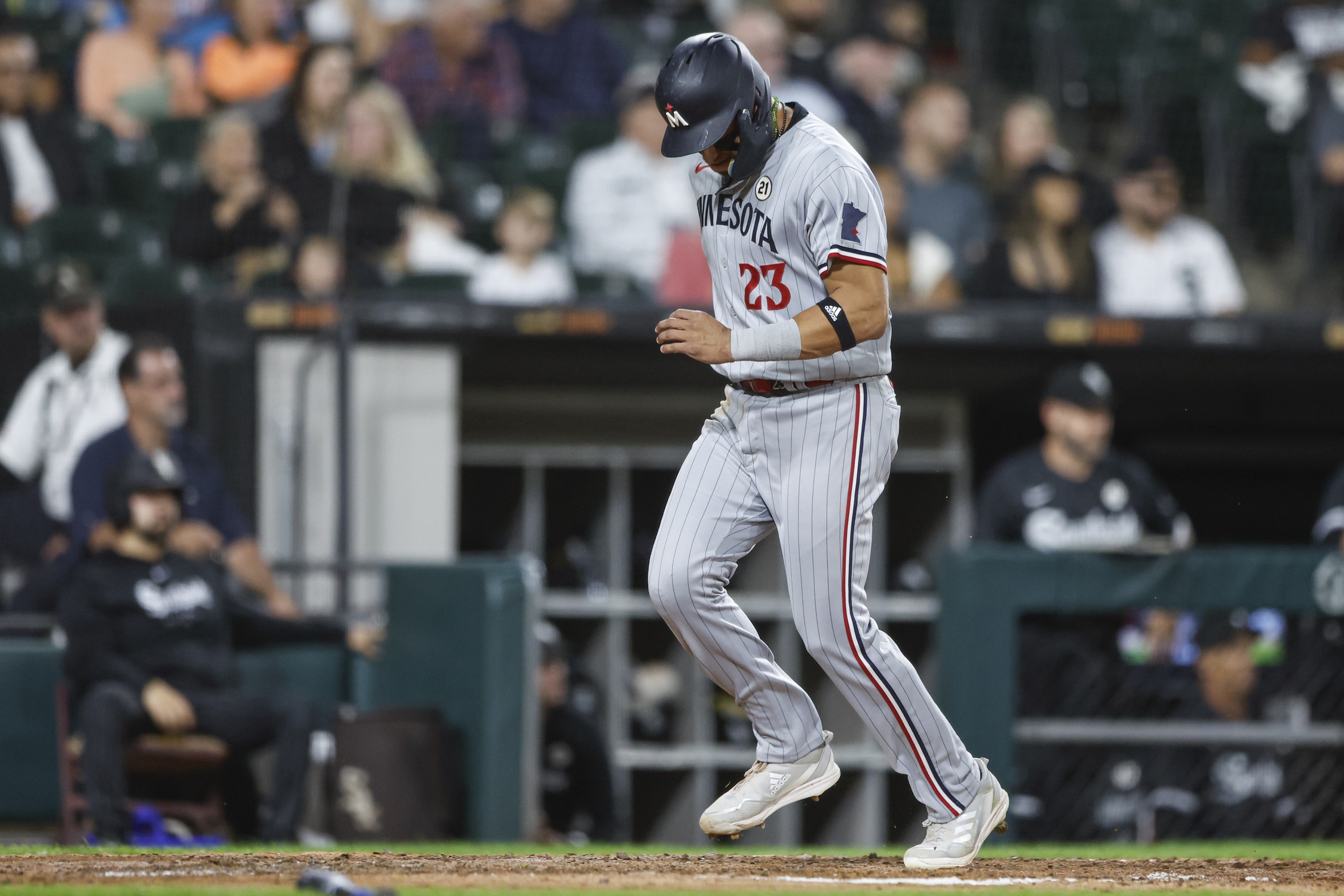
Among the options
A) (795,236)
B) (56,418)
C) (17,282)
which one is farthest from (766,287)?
(17,282)

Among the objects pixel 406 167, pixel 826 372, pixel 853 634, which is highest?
pixel 406 167

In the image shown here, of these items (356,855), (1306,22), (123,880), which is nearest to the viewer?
(123,880)

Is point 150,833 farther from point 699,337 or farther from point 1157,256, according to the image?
point 1157,256

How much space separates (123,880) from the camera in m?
3.45

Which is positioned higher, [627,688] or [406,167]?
[406,167]

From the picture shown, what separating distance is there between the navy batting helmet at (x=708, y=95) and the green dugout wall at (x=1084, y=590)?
2.74 meters

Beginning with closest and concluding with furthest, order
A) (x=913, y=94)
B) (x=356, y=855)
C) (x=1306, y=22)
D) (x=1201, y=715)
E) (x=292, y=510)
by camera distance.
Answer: (x=356, y=855)
(x=1201, y=715)
(x=292, y=510)
(x=913, y=94)
(x=1306, y=22)

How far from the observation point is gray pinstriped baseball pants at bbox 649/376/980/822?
3652 millimetres

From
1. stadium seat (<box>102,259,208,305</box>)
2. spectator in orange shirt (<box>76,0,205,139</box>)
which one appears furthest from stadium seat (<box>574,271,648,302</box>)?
spectator in orange shirt (<box>76,0,205,139</box>)

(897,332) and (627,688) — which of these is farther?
(627,688)

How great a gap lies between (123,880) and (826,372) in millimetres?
1692

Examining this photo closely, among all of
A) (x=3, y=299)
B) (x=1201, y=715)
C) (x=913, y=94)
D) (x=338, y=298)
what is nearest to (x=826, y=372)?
(x=1201, y=715)

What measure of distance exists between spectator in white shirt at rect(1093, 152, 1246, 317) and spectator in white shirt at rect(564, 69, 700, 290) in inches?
78.4

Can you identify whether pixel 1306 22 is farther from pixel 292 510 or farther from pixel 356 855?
pixel 356 855
